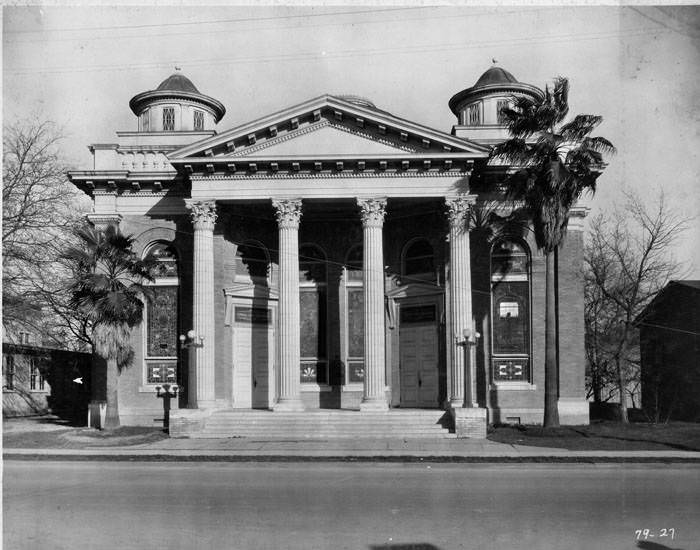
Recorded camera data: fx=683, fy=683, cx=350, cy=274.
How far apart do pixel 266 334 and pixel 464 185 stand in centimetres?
1069

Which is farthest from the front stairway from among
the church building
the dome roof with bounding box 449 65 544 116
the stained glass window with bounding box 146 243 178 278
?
the dome roof with bounding box 449 65 544 116

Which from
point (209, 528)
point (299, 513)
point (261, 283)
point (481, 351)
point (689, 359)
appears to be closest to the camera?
point (209, 528)

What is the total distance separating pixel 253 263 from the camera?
29547mm

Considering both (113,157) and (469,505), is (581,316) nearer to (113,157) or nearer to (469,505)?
(469,505)

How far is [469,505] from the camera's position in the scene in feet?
38.6

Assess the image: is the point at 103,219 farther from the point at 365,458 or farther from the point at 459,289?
the point at 365,458

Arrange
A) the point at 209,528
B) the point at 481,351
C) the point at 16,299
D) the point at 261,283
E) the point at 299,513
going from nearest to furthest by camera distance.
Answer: the point at 209,528, the point at 299,513, the point at 16,299, the point at 481,351, the point at 261,283

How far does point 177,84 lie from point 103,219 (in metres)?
10.4

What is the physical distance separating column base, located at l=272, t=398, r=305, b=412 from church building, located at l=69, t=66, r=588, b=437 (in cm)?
5

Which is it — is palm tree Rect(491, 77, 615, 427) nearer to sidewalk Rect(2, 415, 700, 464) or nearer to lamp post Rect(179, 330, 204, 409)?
sidewalk Rect(2, 415, 700, 464)

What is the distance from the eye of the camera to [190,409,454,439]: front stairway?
2366 centimetres

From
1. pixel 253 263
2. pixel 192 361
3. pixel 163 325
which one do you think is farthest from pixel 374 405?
pixel 163 325

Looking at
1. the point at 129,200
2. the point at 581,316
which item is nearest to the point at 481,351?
the point at 581,316

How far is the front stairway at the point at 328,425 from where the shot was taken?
2366 centimetres
